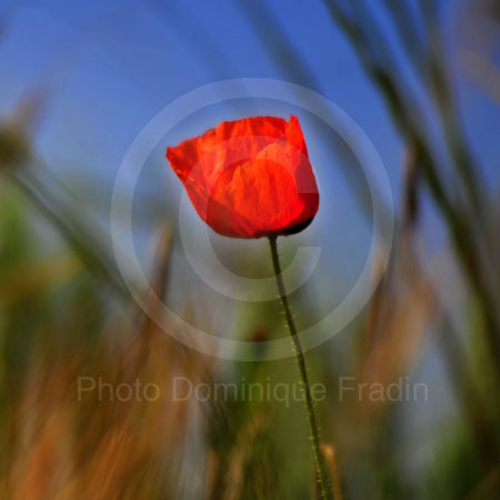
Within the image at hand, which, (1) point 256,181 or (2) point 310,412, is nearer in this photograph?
(2) point 310,412

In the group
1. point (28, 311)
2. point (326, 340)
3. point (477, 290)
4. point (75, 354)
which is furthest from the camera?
point (28, 311)

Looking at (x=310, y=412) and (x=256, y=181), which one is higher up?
(x=256, y=181)

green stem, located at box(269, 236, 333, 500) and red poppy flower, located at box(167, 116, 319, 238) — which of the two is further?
red poppy flower, located at box(167, 116, 319, 238)

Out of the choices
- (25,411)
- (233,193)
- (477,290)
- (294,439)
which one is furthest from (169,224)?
(294,439)

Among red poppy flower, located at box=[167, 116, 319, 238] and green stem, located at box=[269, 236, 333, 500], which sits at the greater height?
red poppy flower, located at box=[167, 116, 319, 238]

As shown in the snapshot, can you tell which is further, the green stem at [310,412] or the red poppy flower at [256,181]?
the red poppy flower at [256,181]

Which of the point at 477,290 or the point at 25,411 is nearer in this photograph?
the point at 477,290

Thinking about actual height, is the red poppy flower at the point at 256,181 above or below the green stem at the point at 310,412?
above

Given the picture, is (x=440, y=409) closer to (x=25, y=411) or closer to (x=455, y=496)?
(x=455, y=496)
